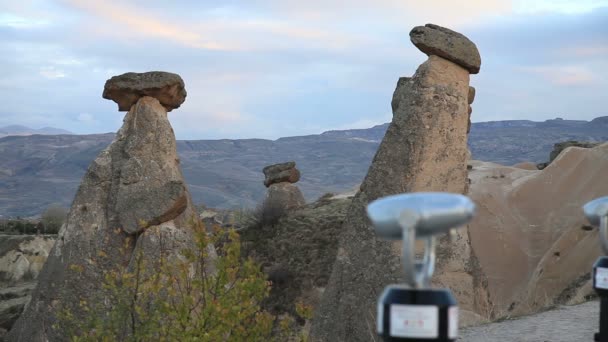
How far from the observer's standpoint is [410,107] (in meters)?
7.96

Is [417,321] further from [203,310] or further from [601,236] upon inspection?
[203,310]

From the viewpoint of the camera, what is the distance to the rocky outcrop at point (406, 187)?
780cm

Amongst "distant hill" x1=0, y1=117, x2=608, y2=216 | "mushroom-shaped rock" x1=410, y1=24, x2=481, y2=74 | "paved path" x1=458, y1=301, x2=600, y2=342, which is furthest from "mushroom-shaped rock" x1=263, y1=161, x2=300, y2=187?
"distant hill" x1=0, y1=117, x2=608, y2=216

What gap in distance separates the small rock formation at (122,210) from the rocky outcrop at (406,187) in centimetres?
262

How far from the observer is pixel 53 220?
26.4 meters

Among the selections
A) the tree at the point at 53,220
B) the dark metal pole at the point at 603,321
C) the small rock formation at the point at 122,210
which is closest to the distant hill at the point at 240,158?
the tree at the point at 53,220

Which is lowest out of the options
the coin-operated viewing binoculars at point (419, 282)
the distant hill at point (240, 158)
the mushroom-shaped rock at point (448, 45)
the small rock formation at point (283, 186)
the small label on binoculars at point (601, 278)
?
the distant hill at point (240, 158)

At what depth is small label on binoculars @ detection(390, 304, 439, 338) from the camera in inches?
87.2

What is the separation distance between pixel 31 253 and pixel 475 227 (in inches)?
349

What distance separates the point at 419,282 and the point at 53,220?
996 inches

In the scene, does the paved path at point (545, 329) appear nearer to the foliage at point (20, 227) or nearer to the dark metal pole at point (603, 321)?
the dark metal pole at point (603, 321)

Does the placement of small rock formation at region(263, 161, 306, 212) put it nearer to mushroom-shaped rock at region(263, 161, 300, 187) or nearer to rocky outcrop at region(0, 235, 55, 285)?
mushroom-shaped rock at region(263, 161, 300, 187)

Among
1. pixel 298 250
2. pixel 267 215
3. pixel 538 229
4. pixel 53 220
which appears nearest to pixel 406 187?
pixel 538 229

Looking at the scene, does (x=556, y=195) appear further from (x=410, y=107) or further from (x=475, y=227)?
(x=410, y=107)
